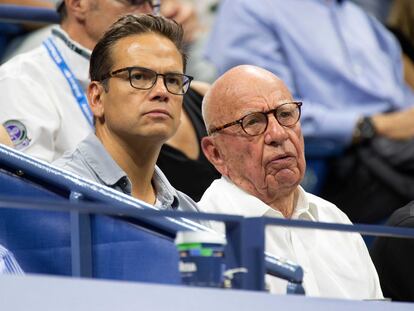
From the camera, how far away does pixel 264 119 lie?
2943mm

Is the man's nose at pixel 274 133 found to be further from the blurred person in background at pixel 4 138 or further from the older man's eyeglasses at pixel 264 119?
the blurred person in background at pixel 4 138

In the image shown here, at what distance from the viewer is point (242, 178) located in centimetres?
295

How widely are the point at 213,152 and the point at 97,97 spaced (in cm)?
30

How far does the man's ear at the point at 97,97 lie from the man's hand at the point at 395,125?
1.81m

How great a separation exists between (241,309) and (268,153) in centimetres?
81

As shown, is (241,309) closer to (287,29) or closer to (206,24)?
(287,29)

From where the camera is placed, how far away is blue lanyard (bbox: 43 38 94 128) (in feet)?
11.0

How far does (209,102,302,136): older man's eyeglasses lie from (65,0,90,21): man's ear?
2.48ft

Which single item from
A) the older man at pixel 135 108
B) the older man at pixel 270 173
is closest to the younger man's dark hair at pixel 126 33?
the older man at pixel 135 108

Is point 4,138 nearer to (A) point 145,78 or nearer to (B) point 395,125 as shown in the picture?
(A) point 145,78

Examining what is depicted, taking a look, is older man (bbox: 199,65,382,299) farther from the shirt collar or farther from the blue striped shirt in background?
the blue striped shirt in background

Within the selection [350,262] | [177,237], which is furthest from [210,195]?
[177,237]

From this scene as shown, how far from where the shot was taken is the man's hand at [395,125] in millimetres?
4574

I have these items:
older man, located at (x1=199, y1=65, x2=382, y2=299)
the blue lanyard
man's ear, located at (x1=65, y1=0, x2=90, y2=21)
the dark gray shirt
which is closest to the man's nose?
older man, located at (x1=199, y1=65, x2=382, y2=299)
